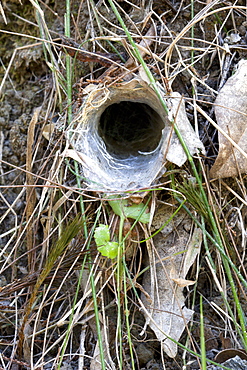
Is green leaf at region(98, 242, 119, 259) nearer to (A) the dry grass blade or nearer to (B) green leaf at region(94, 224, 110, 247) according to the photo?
(B) green leaf at region(94, 224, 110, 247)

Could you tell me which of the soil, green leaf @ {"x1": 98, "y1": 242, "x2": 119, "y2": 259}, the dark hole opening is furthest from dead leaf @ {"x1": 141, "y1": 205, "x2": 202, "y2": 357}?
the dark hole opening

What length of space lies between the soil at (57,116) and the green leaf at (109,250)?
0.73ft

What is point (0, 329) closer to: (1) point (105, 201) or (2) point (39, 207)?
(2) point (39, 207)

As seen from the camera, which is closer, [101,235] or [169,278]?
[101,235]

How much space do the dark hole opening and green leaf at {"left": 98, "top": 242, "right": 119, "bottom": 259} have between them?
0.96 metres

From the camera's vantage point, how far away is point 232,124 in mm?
1970

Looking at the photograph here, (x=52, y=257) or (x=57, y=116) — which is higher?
(x=57, y=116)

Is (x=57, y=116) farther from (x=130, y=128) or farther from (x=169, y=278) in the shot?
(x=169, y=278)

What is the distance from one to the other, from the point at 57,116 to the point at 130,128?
823mm

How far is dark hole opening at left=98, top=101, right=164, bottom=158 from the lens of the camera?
2.76 metres

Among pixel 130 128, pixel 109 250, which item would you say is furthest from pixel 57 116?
pixel 109 250

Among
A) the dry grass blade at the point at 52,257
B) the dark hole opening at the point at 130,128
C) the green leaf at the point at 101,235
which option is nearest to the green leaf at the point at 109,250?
the green leaf at the point at 101,235

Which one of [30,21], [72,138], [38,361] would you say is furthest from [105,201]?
[30,21]

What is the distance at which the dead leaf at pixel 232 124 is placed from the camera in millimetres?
1951
